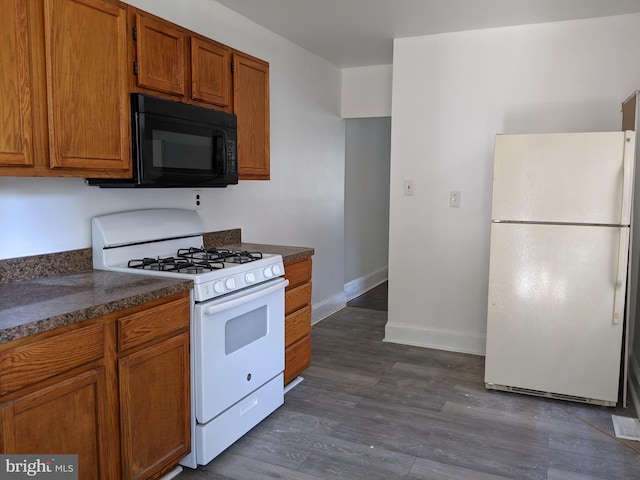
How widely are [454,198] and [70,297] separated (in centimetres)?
289

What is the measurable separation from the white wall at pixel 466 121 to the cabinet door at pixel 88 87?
241 centimetres

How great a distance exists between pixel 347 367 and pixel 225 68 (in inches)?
83.0

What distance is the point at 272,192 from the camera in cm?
388

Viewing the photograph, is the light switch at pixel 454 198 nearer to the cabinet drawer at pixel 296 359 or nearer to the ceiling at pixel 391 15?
the ceiling at pixel 391 15

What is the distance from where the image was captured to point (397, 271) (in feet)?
13.6

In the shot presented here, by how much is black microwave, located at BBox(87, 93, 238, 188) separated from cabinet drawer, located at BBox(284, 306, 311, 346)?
89cm

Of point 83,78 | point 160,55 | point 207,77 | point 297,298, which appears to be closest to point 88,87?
point 83,78

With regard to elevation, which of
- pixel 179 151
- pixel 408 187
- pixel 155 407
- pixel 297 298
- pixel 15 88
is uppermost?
pixel 15 88

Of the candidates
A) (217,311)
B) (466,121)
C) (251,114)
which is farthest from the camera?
(466,121)

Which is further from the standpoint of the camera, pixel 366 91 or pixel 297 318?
pixel 366 91

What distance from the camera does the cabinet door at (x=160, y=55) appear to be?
7.31 feet

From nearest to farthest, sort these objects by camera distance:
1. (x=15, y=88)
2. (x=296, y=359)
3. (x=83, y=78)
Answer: (x=15, y=88) < (x=83, y=78) < (x=296, y=359)

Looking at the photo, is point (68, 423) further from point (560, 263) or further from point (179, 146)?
point (560, 263)

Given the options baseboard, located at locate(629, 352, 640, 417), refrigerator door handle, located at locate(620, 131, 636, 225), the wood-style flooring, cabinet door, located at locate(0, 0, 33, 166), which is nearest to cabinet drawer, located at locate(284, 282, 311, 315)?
the wood-style flooring
